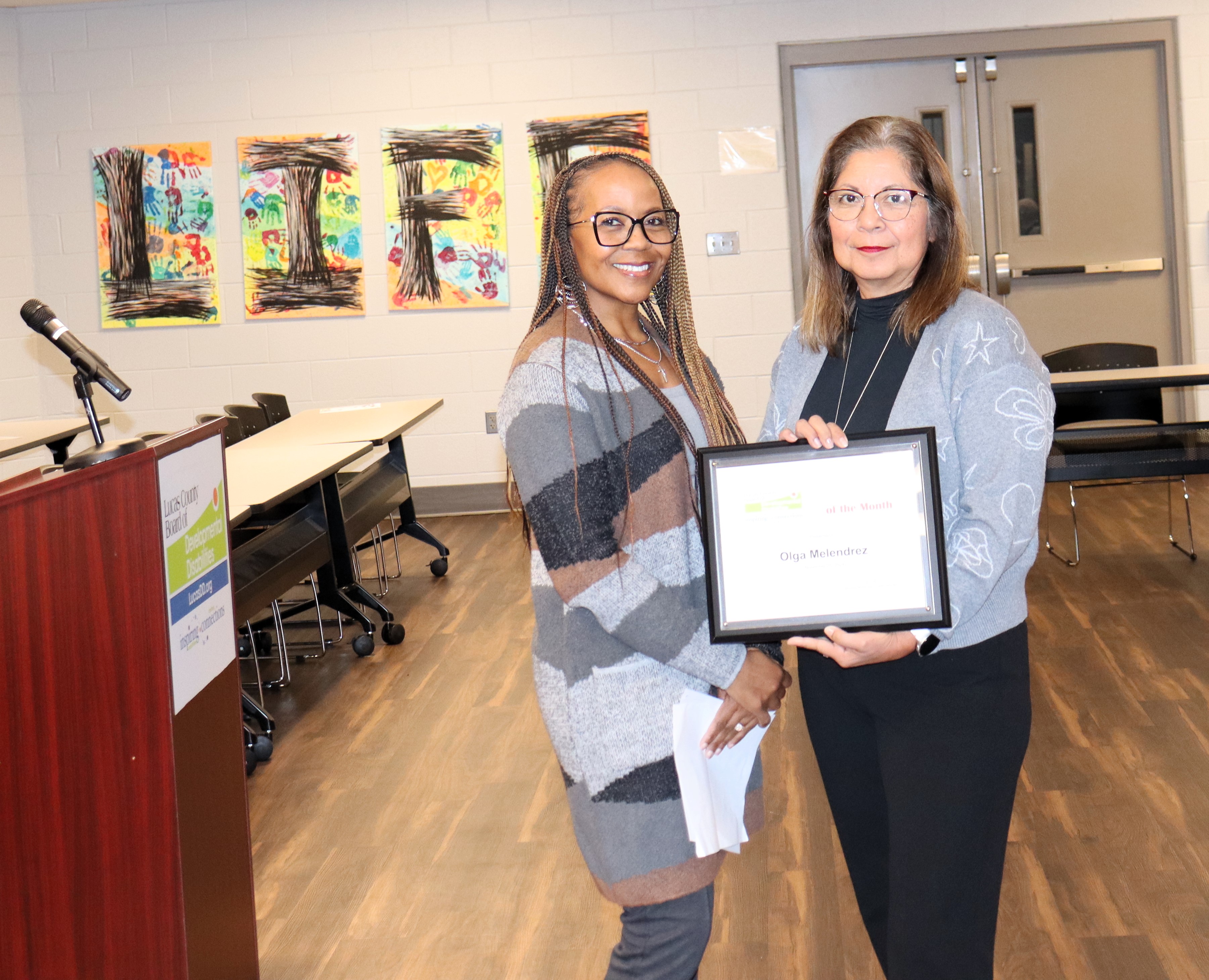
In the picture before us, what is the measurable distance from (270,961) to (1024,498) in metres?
1.72

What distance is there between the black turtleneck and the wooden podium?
92cm

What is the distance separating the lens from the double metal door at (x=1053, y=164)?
657 centimetres

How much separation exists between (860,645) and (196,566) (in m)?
1.05

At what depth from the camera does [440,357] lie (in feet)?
22.4

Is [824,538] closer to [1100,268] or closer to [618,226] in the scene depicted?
[618,226]

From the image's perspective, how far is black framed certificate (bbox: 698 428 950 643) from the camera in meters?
1.33

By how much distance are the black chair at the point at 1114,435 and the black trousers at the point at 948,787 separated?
9.65 ft

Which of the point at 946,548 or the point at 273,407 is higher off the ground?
the point at 273,407

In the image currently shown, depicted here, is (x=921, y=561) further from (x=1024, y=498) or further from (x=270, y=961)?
(x=270, y=961)

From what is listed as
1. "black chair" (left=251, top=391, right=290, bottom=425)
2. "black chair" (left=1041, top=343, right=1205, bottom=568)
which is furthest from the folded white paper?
"black chair" (left=251, top=391, right=290, bottom=425)

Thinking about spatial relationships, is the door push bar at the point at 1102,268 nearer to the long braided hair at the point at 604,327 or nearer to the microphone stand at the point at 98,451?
the long braided hair at the point at 604,327

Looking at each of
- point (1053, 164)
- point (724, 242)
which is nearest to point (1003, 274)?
point (1053, 164)

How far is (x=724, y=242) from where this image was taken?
6672mm

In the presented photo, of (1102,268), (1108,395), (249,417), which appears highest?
(1102,268)
